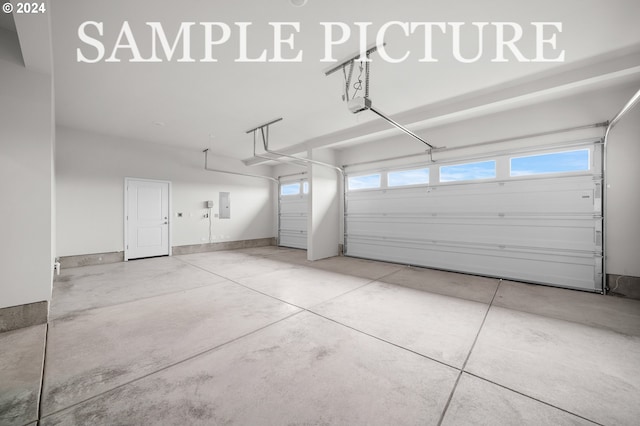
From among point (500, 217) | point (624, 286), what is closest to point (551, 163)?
point (500, 217)

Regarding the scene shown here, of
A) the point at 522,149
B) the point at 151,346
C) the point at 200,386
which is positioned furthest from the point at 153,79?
the point at 522,149

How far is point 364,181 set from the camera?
6.82 metres

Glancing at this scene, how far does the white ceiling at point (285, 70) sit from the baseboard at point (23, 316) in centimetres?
304

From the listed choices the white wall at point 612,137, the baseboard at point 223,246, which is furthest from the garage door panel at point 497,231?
the baseboard at point 223,246

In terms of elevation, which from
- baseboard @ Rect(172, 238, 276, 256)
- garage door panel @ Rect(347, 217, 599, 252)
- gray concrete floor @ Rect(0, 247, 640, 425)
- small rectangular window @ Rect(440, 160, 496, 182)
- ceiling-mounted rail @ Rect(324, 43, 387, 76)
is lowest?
gray concrete floor @ Rect(0, 247, 640, 425)

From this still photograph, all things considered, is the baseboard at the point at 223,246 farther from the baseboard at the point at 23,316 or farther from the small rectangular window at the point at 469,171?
the small rectangular window at the point at 469,171

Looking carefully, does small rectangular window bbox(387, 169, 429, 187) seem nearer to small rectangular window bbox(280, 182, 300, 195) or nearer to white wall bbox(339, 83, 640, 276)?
Result: white wall bbox(339, 83, 640, 276)

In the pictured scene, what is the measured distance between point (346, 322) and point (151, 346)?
2.00 metres

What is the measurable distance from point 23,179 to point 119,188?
4042 millimetres

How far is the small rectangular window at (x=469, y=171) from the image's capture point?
189 inches

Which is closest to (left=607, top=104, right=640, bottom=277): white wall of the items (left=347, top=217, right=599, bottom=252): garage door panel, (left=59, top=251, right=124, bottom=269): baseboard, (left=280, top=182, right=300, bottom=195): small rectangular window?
(left=347, top=217, right=599, bottom=252): garage door panel

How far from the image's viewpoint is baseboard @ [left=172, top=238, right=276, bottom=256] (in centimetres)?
737

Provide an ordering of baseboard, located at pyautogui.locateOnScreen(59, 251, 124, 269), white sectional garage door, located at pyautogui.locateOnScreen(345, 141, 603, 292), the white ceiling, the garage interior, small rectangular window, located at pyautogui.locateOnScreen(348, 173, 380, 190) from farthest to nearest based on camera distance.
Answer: small rectangular window, located at pyautogui.locateOnScreen(348, 173, 380, 190)
baseboard, located at pyautogui.locateOnScreen(59, 251, 124, 269)
white sectional garage door, located at pyautogui.locateOnScreen(345, 141, 603, 292)
the white ceiling
the garage interior

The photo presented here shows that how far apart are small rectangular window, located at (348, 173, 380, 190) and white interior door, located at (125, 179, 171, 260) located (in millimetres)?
5451
